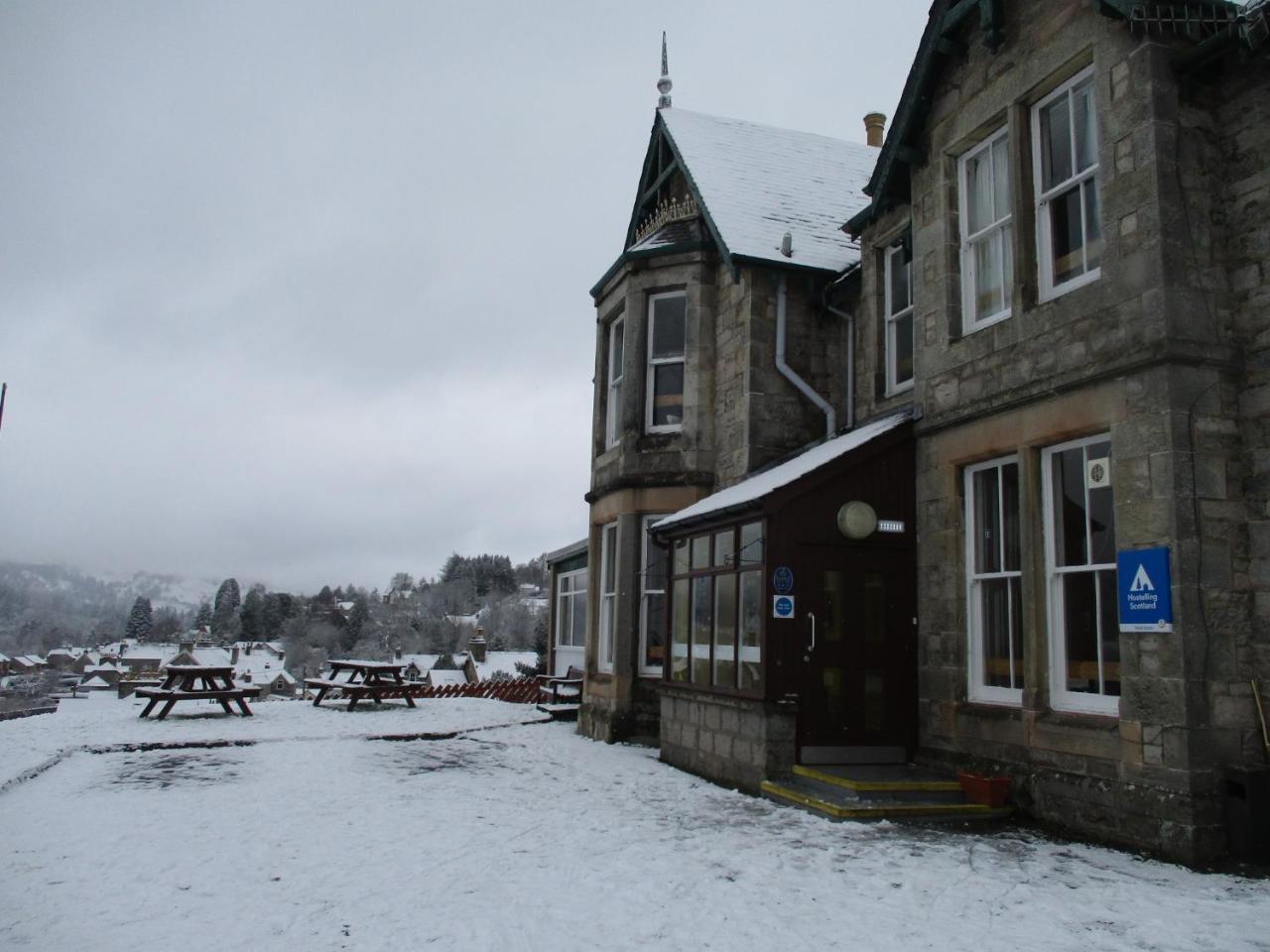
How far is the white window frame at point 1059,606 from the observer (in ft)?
26.3

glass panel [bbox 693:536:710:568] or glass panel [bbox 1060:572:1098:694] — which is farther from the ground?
Answer: glass panel [bbox 693:536:710:568]

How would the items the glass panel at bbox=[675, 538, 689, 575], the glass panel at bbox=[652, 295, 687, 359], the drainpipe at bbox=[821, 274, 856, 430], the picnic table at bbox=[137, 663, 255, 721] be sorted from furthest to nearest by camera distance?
the picnic table at bbox=[137, 663, 255, 721] → the glass panel at bbox=[652, 295, 687, 359] → the drainpipe at bbox=[821, 274, 856, 430] → the glass panel at bbox=[675, 538, 689, 575]

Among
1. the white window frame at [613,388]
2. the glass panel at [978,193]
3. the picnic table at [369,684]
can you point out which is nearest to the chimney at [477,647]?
the picnic table at [369,684]

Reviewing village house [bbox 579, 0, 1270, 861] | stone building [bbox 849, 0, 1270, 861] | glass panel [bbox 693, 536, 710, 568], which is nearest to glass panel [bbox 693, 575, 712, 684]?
village house [bbox 579, 0, 1270, 861]

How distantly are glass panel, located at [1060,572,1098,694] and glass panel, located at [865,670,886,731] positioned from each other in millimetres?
2195

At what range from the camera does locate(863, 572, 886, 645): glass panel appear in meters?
10.2

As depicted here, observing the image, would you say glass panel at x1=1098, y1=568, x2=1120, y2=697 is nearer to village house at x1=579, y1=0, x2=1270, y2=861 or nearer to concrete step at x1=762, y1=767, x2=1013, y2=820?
village house at x1=579, y1=0, x2=1270, y2=861

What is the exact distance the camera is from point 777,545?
10.1 metres

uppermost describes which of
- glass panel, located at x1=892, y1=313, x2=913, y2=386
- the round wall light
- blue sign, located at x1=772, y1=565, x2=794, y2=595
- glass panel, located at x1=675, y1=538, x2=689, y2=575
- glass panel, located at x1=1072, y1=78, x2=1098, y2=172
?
glass panel, located at x1=1072, y1=78, x2=1098, y2=172

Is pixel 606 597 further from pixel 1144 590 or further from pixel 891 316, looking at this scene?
pixel 1144 590

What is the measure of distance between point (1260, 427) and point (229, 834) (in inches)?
347

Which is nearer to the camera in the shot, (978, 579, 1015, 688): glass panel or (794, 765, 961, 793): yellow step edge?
(794, 765, 961, 793): yellow step edge

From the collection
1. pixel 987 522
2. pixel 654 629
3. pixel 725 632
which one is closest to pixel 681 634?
pixel 725 632

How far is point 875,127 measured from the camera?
2055cm
